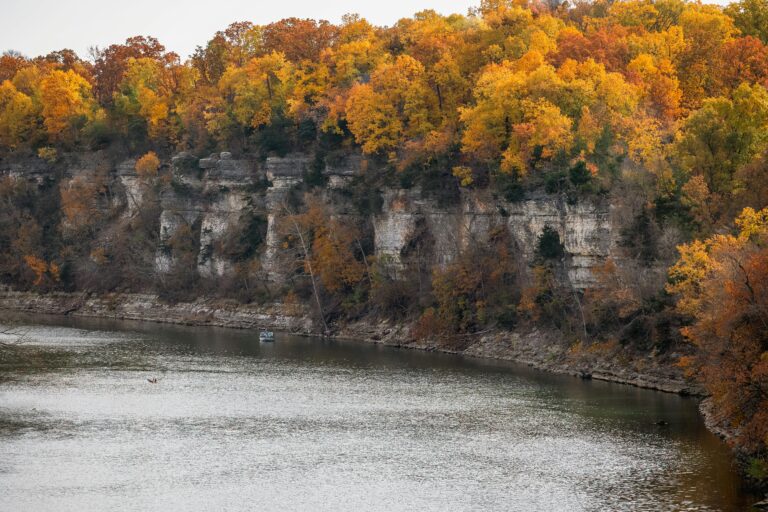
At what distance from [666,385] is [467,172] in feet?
94.9

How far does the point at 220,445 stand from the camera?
49.8 meters

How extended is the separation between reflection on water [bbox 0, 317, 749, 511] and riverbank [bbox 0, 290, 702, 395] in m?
2.30

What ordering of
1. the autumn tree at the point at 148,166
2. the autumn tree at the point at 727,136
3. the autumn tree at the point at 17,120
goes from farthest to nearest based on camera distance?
the autumn tree at the point at 17,120 < the autumn tree at the point at 148,166 < the autumn tree at the point at 727,136

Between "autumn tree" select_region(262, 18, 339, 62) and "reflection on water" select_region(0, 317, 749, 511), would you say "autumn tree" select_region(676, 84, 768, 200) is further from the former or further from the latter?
"autumn tree" select_region(262, 18, 339, 62)

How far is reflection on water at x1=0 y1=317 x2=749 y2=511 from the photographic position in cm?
4184

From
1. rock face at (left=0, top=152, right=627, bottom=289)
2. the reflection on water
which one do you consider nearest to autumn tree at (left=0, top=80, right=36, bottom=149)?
rock face at (left=0, top=152, right=627, bottom=289)

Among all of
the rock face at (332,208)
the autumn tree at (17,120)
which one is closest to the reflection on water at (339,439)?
the rock face at (332,208)

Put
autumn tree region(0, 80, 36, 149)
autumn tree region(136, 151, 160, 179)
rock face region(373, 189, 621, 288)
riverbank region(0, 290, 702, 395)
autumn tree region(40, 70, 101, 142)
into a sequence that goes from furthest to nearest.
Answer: autumn tree region(0, 80, 36, 149)
autumn tree region(40, 70, 101, 142)
autumn tree region(136, 151, 160, 179)
rock face region(373, 189, 621, 288)
riverbank region(0, 290, 702, 395)

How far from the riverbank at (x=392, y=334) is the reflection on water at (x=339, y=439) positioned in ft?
7.55

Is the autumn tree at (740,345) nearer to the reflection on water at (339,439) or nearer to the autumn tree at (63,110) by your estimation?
the reflection on water at (339,439)

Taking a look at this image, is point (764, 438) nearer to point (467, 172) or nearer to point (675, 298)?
point (675, 298)

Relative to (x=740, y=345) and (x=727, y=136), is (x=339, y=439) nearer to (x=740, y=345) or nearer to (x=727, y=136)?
(x=740, y=345)

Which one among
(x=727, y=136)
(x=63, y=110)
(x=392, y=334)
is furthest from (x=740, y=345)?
(x=63, y=110)

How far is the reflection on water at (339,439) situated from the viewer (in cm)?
4184
